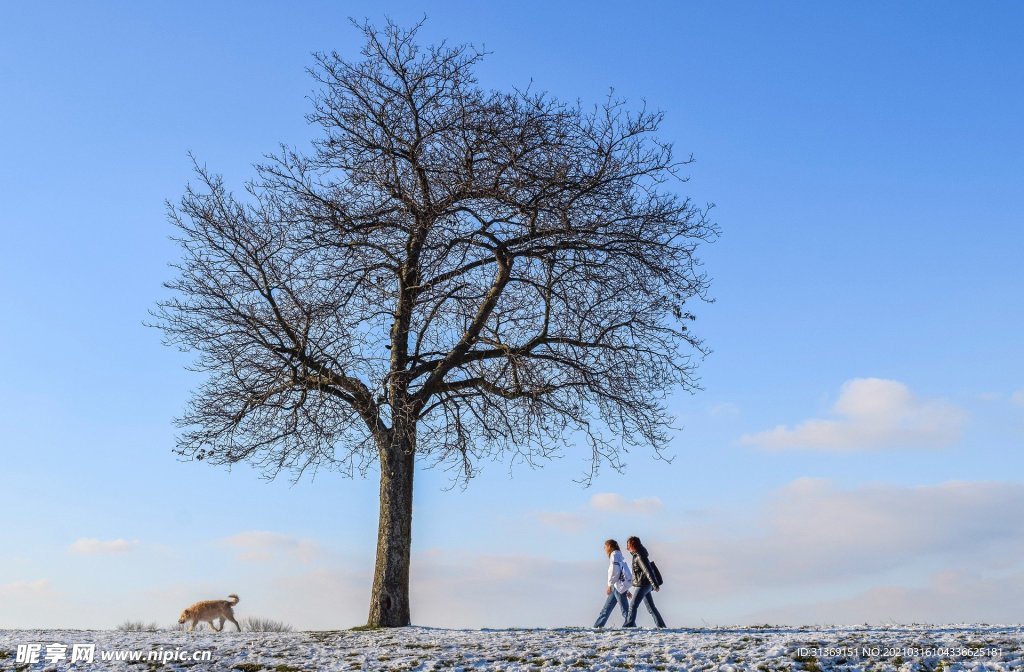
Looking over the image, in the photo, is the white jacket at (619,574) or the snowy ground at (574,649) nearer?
the snowy ground at (574,649)

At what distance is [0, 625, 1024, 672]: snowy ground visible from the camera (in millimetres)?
13414

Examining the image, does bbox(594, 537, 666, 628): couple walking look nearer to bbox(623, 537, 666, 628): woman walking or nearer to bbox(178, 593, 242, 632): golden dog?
bbox(623, 537, 666, 628): woman walking

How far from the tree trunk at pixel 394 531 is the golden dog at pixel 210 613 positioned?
3.50m

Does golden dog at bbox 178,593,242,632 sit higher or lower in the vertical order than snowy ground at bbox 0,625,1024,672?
higher

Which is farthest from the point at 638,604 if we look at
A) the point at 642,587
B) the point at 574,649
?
the point at 574,649

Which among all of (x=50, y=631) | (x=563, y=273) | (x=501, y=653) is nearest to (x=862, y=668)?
(x=501, y=653)

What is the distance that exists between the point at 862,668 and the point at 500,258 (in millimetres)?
10113

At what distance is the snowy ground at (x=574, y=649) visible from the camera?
13414mm

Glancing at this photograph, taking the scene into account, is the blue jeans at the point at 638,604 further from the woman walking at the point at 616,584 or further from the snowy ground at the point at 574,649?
the snowy ground at the point at 574,649

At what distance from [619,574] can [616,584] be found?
21cm

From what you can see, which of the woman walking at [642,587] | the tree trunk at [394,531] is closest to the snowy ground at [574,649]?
the tree trunk at [394,531]

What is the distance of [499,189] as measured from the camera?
18281mm

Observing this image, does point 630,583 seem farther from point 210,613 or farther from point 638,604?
point 210,613

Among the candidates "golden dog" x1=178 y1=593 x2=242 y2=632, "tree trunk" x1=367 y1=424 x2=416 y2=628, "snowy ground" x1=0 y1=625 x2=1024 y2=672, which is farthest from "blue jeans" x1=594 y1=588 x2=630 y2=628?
"golden dog" x1=178 y1=593 x2=242 y2=632
